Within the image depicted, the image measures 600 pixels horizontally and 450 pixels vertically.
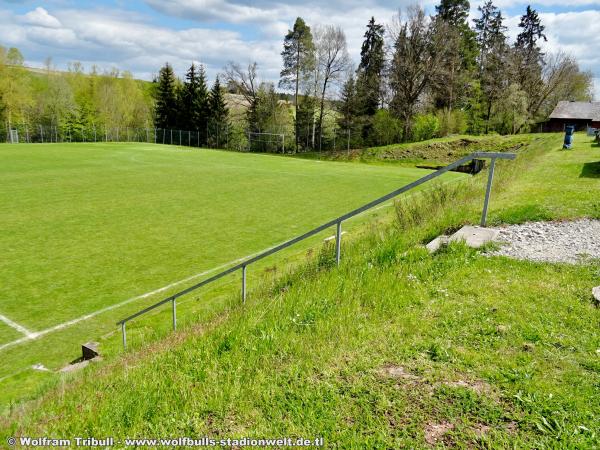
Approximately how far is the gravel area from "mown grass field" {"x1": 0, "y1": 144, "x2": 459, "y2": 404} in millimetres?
5397

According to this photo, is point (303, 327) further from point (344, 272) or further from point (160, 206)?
point (160, 206)

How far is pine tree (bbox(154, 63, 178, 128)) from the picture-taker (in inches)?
2677

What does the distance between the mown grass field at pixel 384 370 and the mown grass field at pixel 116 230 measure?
10.4 feet

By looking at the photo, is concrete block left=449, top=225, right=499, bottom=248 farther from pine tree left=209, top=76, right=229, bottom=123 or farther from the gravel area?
pine tree left=209, top=76, right=229, bottom=123

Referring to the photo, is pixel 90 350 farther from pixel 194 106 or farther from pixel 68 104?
pixel 68 104

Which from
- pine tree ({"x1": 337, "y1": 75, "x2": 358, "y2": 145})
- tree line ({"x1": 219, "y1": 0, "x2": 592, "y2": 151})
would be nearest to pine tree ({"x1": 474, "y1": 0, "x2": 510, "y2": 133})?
tree line ({"x1": 219, "y1": 0, "x2": 592, "y2": 151})

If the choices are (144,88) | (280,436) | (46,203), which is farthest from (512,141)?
(144,88)

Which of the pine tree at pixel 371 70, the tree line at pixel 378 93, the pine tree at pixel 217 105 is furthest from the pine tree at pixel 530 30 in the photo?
the pine tree at pixel 217 105

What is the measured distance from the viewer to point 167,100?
224 ft

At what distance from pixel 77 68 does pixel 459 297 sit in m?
106

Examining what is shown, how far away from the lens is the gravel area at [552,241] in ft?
21.0

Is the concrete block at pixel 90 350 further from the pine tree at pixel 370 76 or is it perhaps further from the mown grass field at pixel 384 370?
the pine tree at pixel 370 76

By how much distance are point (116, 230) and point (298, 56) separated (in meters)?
50.4

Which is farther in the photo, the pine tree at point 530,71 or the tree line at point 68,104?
the tree line at point 68,104
